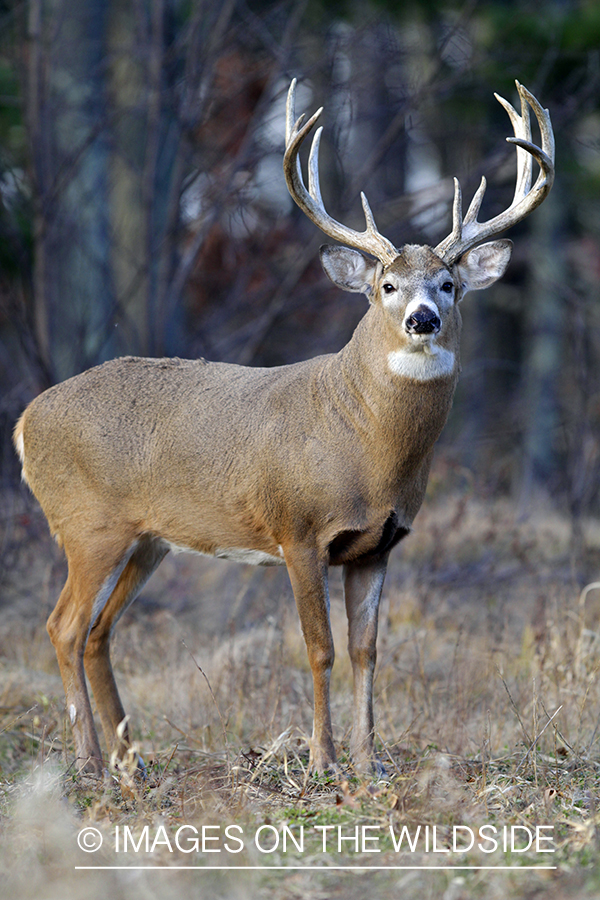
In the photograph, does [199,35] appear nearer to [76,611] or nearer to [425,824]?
[76,611]

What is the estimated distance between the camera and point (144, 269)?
25.9 ft

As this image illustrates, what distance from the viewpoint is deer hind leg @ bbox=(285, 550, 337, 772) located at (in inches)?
188

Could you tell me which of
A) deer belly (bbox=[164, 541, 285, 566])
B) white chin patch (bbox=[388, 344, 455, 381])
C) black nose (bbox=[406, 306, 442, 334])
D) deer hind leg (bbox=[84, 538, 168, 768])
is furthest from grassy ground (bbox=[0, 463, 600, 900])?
black nose (bbox=[406, 306, 442, 334])

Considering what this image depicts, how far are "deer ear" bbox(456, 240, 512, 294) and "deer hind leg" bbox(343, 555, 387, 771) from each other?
1.44 m

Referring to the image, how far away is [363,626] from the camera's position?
16.7 feet

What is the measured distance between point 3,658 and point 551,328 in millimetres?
11802

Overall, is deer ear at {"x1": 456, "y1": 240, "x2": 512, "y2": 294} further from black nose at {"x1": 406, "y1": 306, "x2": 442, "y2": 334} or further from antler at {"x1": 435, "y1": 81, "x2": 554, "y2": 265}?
black nose at {"x1": 406, "y1": 306, "x2": 442, "y2": 334}

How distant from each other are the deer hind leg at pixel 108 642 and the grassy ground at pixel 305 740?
0.27 meters

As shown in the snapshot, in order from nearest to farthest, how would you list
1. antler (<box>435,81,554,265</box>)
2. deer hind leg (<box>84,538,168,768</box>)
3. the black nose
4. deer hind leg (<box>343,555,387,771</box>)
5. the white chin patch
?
the black nose → the white chin patch → antler (<box>435,81,554,265</box>) → deer hind leg (<box>343,555,387,771</box>) → deer hind leg (<box>84,538,168,768</box>)

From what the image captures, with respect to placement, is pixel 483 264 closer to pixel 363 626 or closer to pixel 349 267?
pixel 349 267

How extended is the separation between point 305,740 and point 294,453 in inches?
59.3

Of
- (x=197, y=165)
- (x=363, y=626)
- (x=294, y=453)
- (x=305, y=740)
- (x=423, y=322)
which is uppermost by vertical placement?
(x=197, y=165)

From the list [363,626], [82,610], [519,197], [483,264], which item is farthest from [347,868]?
[519,197]

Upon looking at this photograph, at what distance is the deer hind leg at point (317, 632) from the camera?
15.7 feet
